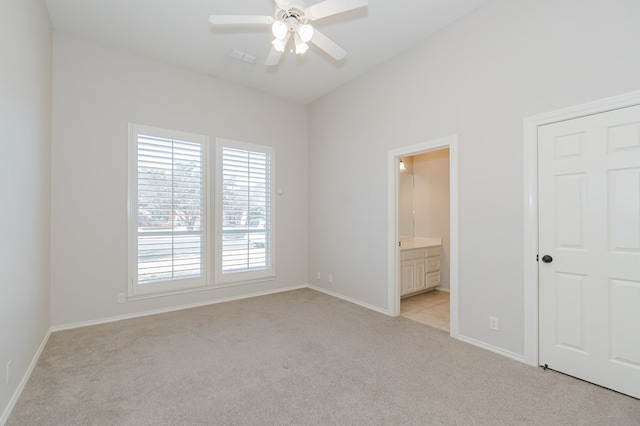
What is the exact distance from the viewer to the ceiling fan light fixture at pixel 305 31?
86.6 inches

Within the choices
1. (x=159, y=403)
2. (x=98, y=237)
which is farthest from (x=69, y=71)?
(x=159, y=403)

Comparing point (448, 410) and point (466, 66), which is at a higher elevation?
point (466, 66)

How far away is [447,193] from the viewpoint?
17.6 feet

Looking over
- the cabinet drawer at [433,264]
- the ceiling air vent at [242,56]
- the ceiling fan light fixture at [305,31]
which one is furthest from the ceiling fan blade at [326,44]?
the cabinet drawer at [433,264]

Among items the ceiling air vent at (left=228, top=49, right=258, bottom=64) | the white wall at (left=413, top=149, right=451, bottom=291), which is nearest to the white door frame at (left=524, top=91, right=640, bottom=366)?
the white wall at (left=413, top=149, right=451, bottom=291)

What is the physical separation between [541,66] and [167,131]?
14.1ft

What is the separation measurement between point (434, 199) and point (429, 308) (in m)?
2.15

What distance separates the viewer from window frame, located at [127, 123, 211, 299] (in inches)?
150

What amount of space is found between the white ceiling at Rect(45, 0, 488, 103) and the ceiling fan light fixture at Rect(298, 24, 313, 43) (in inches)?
37.1

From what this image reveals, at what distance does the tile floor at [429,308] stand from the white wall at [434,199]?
505 mm

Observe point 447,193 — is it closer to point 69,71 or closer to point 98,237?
point 98,237

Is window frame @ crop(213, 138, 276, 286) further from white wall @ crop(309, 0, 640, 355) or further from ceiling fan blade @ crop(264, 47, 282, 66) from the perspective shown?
ceiling fan blade @ crop(264, 47, 282, 66)

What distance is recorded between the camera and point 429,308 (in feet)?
14.0

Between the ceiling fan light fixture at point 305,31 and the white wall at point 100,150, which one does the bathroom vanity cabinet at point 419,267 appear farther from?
the ceiling fan light fixture at point 305,31
